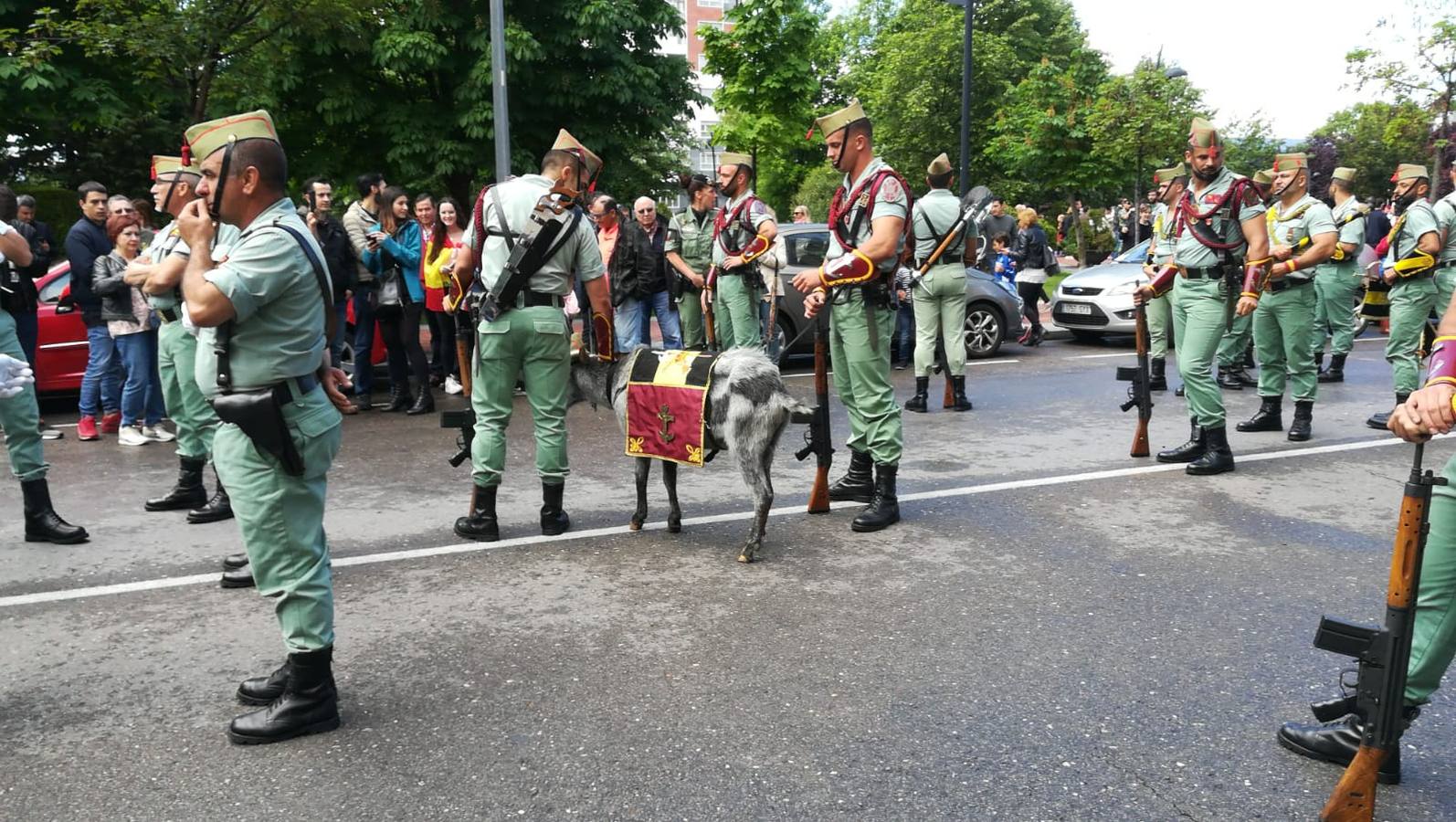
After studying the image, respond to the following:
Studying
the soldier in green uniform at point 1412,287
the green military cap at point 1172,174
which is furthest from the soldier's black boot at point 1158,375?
the soldier in green uniform at point 1412,287

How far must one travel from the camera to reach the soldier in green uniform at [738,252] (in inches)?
379

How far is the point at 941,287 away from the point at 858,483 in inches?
141

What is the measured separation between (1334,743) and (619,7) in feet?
52.6

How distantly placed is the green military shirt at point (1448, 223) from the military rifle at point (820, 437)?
5.26 metres

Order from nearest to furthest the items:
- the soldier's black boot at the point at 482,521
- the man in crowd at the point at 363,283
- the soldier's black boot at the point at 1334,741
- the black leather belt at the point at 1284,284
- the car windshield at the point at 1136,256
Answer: the soldier's black boot at the point at 1334,741, the soldier's black boot at the point at 482,521, the black leather belt at the point at 1284,284, the man in crowd at the point at 363,283, the car windshield at the point at 1136,256

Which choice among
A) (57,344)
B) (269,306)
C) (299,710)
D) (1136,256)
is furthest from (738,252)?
(1136,256)

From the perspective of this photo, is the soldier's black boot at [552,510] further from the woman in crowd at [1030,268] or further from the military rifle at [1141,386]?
the woman in crowd at [1030,268]

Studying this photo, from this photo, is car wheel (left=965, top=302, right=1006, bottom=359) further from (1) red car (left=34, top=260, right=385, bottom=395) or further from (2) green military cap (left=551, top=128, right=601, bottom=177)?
(1) red car (left=34, top=260, right=385, bottom=395)

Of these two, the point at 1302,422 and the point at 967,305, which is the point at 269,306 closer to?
the point at 1302,422

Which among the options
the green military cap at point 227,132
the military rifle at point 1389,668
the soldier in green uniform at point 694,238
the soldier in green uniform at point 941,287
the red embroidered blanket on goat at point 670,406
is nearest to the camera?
the military rifle at point 1389,668

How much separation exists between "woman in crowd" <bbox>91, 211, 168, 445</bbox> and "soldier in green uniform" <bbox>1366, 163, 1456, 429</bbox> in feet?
32.1

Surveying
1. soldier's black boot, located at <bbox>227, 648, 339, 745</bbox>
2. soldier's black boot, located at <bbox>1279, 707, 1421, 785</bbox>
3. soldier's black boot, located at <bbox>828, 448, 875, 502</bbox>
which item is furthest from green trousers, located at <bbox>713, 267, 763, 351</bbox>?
soldier's black boot, located at <bbox>1279, 707, 1421, 785</bbox>

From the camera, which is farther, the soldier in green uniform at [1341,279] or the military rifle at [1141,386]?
the soldier in green uniform at [1341,279]

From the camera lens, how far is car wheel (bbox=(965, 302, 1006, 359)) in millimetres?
13477
